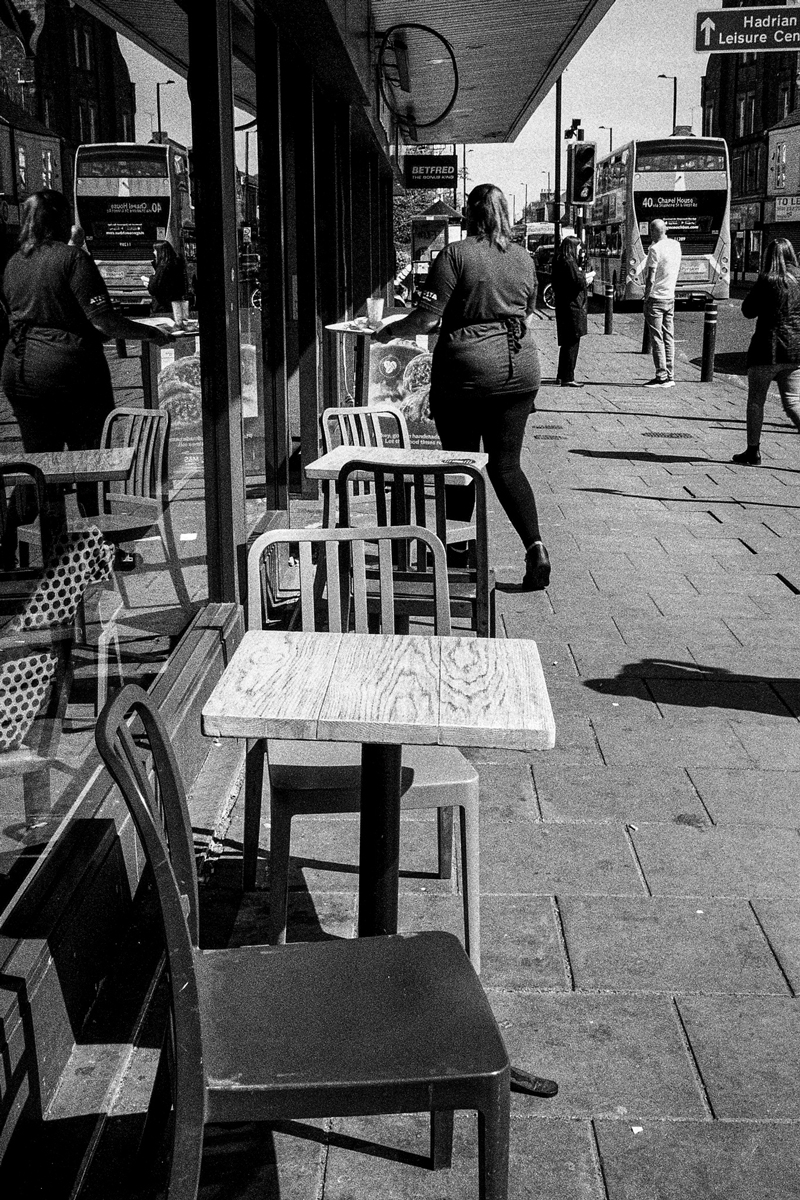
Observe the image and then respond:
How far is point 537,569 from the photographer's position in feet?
22.0

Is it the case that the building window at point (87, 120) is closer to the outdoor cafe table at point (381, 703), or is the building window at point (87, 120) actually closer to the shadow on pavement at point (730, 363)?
the outdoor cafe table at point (381, 703)

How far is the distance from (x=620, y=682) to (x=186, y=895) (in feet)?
11.4

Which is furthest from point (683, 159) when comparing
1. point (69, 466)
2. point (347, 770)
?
point (347, 770)

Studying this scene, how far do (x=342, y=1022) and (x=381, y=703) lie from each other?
562 mm

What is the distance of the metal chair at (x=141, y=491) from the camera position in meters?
3.78

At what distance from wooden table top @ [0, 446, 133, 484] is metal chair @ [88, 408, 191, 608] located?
29 mm

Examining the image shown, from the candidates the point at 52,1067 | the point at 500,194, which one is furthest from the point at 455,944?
the point at 500,194

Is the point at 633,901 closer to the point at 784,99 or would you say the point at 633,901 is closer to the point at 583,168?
the point at 583,168

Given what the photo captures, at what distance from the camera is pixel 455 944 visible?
7.80 ft

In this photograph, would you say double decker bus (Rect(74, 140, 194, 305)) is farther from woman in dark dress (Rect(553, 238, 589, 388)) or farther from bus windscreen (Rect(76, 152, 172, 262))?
woman in dark dress (Rect(553, 238, 589, 388))

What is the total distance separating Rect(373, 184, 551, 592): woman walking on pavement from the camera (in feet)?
20.0

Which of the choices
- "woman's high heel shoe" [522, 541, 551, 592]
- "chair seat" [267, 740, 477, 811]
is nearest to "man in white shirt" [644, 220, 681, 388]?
"woman's high heel shoe" [522, 541, 551, 592]

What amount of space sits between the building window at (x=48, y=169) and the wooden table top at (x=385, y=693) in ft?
3.42

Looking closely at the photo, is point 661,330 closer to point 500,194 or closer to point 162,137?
point 500,194
